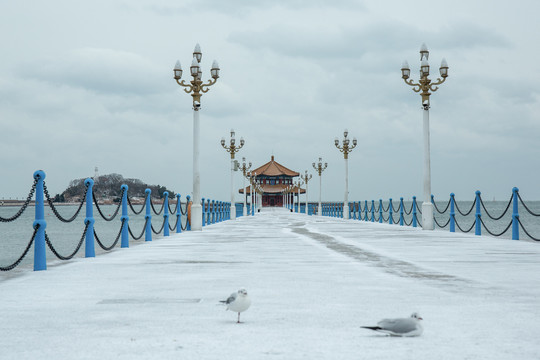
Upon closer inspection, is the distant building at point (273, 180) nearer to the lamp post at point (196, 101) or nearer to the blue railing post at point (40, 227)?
the lamp post at point (196, 101)

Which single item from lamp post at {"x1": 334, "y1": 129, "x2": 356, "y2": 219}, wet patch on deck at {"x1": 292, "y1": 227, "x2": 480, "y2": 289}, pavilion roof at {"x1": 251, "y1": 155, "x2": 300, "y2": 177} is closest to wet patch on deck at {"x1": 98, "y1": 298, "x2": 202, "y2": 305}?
wet patch on deck at {"x1": 292, "y1": 227, "x2": 480, "y2": 289}

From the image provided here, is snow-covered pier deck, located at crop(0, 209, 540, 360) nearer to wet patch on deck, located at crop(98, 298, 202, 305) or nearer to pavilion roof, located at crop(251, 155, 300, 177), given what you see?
wet patch on deck, located at crop(98, 298, 202, 305)

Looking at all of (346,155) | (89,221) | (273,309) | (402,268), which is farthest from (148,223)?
(346,155)

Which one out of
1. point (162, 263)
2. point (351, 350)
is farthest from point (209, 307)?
point (162, 263)

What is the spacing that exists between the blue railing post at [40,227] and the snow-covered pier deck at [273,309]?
288 mm

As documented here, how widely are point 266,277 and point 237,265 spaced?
1.78m

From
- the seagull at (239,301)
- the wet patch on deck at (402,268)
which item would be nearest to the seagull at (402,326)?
the seagull at (239,301)

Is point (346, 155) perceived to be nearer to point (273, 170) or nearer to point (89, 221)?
point (89, 221)

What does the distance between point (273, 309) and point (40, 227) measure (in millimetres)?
5910

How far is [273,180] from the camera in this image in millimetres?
170125

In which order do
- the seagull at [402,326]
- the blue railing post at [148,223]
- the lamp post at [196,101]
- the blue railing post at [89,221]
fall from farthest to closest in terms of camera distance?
the lamp post at [196,101] → the blue railing post at [148,223] → the blue railing post at [89,221] → the seagull at [402,326]

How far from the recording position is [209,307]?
6.09m

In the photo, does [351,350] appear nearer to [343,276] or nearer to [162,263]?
[343,276]

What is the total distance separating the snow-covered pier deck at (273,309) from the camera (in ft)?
14.3
